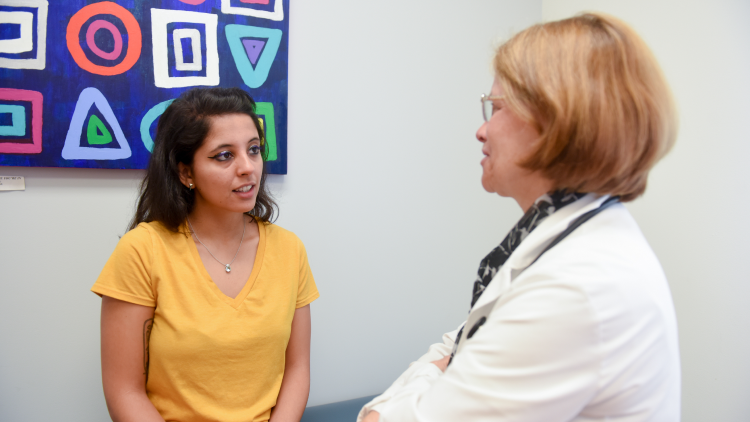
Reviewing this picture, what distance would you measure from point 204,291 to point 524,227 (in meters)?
0.85

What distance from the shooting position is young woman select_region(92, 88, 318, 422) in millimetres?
1206

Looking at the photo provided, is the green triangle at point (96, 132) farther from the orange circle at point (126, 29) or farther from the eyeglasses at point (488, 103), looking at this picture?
the eyeglasses at point (488, 103)

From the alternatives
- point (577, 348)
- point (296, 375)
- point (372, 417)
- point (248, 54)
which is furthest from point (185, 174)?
point (577, 348)

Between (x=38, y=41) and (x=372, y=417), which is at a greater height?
(x=38, y=41)

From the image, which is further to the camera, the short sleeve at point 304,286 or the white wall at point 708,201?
the white wall at point 708,201

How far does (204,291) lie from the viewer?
1.27 m

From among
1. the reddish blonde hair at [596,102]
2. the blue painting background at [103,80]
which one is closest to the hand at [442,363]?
the reddish blonde hair at [596,102]

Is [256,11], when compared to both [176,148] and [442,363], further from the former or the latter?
[442,363]

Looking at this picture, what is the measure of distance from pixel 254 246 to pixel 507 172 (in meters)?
0.84

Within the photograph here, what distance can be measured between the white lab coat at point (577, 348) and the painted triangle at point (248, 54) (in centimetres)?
130

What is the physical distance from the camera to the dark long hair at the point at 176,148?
4.30 feet

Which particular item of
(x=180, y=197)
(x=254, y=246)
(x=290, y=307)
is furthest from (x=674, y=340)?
(x=180, y=197)

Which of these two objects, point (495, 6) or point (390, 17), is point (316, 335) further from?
point (495, 6)

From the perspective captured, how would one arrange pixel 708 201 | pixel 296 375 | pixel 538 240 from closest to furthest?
pixel 538 240 < pixel 296 375 < pixel 708 201
